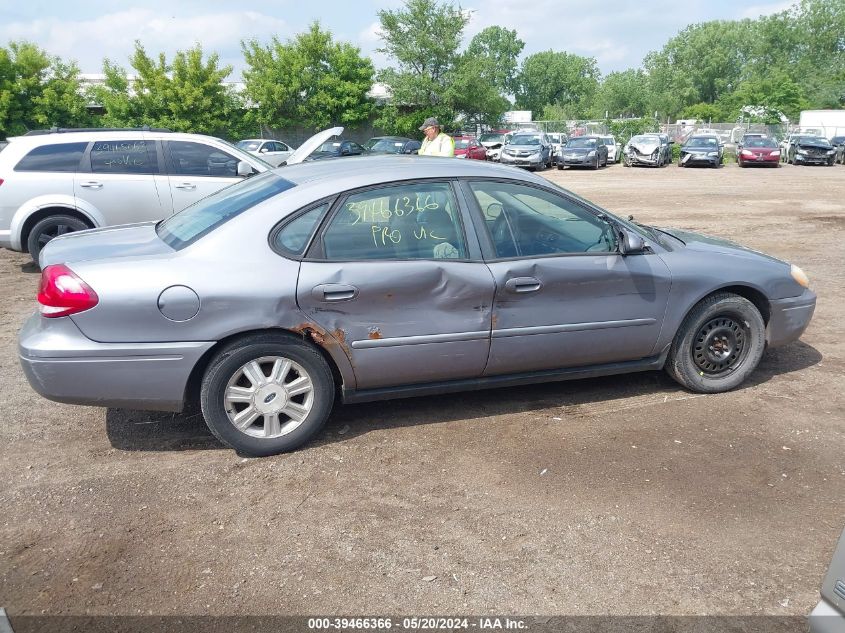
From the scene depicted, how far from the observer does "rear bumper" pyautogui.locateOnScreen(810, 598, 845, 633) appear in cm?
215

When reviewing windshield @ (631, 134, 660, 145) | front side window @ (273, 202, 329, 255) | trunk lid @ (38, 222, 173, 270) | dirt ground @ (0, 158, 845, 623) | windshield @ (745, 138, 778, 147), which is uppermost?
front side window @ (273, 202, 329, 255)

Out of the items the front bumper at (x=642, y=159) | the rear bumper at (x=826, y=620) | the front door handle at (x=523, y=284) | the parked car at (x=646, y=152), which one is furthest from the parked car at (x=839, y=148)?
the rear bumper at (x=826, y=620)

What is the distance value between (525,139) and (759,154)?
1052 cm

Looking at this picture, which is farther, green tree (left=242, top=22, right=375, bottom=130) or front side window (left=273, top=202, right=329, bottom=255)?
green tree (left=242, top=22, right=375, bottom=130)

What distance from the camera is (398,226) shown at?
417 cm

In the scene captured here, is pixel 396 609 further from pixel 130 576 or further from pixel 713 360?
pixel 713 360

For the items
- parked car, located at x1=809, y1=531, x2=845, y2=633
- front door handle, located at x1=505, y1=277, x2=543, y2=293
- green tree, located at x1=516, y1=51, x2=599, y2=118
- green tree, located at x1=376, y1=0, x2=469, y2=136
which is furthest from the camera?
green tree, located at x1=516, y1=51, x2=599, y2=118

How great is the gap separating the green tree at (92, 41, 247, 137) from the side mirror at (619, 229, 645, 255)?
1297 inches

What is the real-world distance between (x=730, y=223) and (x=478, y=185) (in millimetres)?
10276

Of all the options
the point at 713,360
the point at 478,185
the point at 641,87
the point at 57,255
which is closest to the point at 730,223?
the point at 713,360

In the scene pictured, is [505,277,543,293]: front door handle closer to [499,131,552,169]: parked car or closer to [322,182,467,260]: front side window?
[322,182,467,260]: front side window

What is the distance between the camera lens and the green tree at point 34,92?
32188 mm

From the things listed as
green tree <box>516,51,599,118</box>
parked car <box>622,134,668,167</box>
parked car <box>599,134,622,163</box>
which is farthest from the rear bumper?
green tree <box>516,51,599,118</box>

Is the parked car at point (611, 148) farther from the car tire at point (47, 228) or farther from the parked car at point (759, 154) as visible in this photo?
the car tire at point (47, 228)
